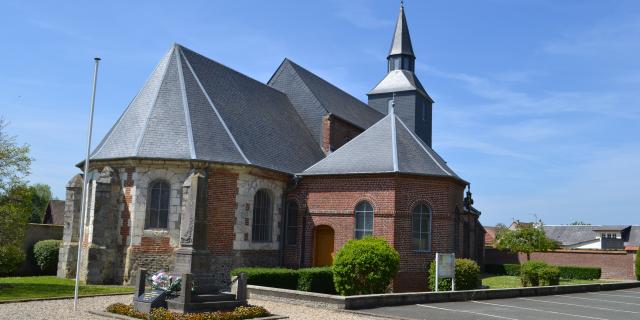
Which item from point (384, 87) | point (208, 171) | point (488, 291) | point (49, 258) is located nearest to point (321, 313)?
point (488, 291)

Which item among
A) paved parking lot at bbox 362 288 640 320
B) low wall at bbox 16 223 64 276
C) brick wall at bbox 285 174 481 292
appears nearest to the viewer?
paved parking lot at bbox 362 288 640 320

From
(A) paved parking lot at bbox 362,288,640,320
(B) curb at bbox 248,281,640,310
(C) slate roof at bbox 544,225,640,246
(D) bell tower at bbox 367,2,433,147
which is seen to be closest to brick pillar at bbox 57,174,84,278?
(B) curb at bbox 248,281,640,310

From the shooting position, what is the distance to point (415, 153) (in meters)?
21.5

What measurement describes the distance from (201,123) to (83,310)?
369 inches

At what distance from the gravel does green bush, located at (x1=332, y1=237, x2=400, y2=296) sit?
10.2 feet

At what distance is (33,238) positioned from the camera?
2372cm

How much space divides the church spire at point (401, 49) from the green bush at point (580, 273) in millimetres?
16695

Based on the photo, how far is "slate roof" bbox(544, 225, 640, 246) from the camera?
2109 inches

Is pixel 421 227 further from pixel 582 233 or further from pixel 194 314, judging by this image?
pixel 582 233

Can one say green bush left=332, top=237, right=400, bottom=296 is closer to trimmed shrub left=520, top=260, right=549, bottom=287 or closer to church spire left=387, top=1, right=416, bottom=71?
trimmed shrub left=520, top=260, right=549, bottom=287

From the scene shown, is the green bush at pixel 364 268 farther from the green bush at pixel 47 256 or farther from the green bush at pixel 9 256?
the green bush at pixel 47 256

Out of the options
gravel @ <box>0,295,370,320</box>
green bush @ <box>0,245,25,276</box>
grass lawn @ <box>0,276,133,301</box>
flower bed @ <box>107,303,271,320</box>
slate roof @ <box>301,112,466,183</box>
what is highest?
slate roof @ <box>301,112,466,183</box>

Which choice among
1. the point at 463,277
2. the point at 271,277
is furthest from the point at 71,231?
the point at 463,277

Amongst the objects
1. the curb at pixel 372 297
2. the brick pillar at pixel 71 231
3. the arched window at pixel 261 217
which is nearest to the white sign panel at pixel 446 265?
the curb at pixel 372 297
